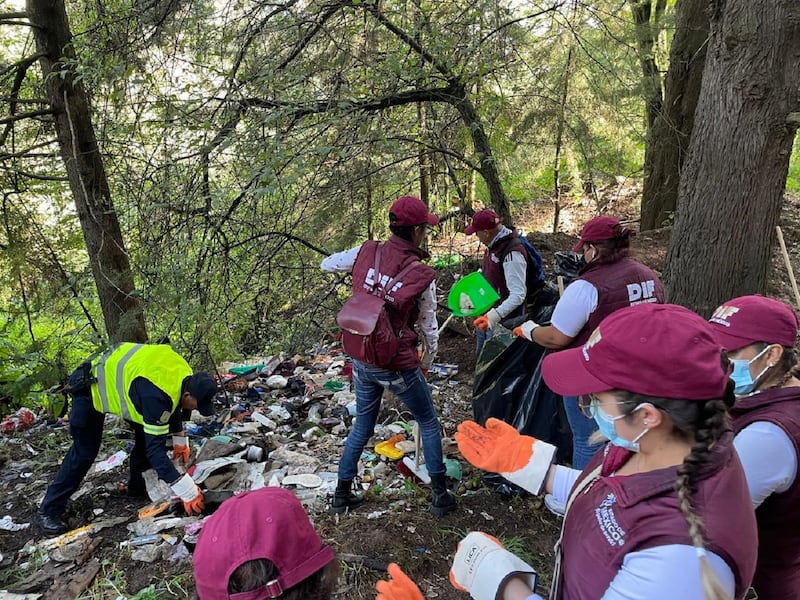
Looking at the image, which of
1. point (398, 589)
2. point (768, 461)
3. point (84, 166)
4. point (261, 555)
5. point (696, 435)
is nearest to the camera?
point (696, 435)

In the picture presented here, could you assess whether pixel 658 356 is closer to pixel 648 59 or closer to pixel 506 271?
pixel 506 271

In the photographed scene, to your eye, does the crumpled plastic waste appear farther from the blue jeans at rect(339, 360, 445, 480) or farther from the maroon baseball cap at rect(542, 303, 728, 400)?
the maroon baseball cap at rect(542, 303, 728, 400)

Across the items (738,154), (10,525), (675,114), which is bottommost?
(10,525)

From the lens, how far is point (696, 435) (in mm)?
1090

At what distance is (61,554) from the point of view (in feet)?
10.7

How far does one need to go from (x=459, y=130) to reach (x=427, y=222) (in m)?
2.62

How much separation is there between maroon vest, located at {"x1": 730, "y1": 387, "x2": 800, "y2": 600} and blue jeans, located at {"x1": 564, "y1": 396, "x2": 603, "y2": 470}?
1.37m

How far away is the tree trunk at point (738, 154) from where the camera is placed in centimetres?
313

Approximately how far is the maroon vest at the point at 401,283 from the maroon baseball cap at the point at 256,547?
1856 millimetres

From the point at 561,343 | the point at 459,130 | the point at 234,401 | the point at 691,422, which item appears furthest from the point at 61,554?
the point at 459,130

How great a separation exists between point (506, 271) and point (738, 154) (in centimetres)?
166

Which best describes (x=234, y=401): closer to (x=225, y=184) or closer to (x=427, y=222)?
(x=225, y=184)

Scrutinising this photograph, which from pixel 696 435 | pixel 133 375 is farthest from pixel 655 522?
pixel 133 375

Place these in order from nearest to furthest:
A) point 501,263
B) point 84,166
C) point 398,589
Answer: point 398,589
point 501,263
point 84,166
